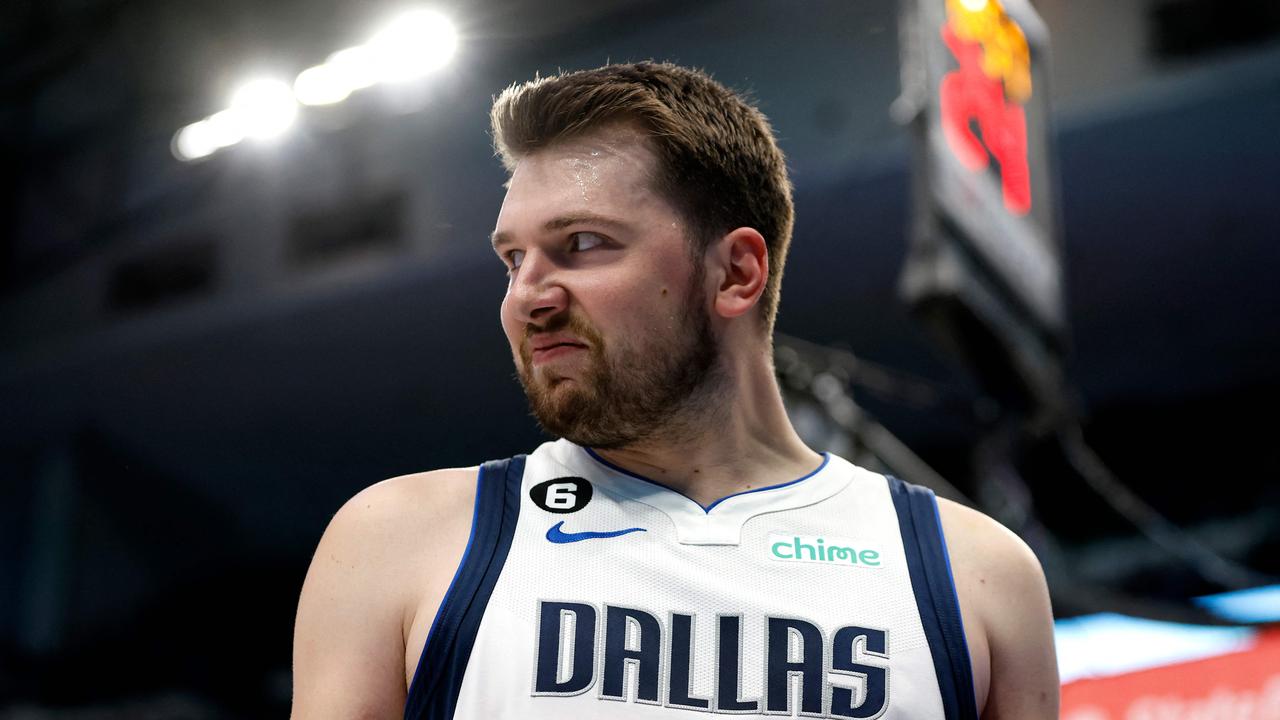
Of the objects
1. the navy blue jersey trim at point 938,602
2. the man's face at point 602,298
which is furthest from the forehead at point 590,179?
the navy blue jersey trim at point 938,602

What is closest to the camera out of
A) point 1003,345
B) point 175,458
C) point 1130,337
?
point 1003,345

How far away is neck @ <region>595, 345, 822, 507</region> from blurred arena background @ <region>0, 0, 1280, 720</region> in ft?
10.3

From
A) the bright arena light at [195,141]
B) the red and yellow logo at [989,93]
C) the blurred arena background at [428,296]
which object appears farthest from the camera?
the bright arena light at [195,141]

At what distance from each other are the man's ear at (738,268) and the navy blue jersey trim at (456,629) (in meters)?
0.45

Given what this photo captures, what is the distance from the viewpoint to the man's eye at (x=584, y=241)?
72.1 inches

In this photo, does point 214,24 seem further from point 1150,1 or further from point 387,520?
point 387,520

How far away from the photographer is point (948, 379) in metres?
9.98

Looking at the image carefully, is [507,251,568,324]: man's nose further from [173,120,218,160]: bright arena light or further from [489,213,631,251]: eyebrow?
[173,120,218,160]: bright arena light

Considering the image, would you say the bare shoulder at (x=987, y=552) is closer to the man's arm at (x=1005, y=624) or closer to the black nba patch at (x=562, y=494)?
the man's arm at (x=1005, y=624)

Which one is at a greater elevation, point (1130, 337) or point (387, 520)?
point (1130, 337)

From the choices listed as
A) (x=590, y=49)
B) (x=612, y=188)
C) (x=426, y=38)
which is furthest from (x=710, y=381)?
(x=590, y=49)

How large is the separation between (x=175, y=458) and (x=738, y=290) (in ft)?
35.3

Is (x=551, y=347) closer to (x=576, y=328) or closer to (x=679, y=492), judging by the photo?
(x=576, y=328)

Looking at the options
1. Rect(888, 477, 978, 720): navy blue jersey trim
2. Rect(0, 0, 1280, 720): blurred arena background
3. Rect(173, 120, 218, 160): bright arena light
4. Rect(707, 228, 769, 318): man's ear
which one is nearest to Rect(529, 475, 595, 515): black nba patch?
Rect(707, 228, 769, 318): man's ear
